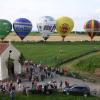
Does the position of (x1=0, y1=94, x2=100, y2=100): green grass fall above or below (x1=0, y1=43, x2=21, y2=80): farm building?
below

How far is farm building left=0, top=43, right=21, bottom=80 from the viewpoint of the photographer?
52625 millimetres

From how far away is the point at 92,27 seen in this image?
10769cm

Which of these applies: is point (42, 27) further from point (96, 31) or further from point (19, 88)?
point (19, 88)

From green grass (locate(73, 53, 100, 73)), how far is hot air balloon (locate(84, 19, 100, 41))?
141 feet

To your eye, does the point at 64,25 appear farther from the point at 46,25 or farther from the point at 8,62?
the point at 8,62

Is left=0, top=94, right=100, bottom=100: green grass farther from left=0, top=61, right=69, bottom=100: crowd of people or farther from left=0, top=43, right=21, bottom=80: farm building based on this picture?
left=0, top=43, right=21, bottom=80: farm building

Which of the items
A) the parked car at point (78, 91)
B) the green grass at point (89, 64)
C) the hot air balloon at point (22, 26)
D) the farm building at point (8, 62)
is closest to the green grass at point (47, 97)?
the parked car at point (78, 91)

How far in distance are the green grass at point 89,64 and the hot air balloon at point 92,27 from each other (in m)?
42.9

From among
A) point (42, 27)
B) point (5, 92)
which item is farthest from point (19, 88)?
point (42, 27)

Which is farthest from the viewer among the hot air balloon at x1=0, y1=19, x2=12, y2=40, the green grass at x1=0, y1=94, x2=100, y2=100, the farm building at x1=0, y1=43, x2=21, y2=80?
the hot air balloon at x1=0, y1=19, x2=12, y2=40

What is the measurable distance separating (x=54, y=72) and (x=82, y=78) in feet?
12.1

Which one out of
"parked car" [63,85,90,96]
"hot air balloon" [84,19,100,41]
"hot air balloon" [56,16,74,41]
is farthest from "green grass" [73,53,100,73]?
"hot air balloon" [84,19,100,41]

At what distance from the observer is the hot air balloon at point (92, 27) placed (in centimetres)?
10725

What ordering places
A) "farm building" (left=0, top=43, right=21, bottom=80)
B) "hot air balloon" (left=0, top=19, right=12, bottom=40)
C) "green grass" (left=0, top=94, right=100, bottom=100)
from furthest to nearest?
"hot air balloon" (left=0, top=19, right=12, bottom=40) < "farm building" (left=0, top=43, right=21, bottom=80) < "green grass" (left=0, top=94, right=100, bottom=100)
